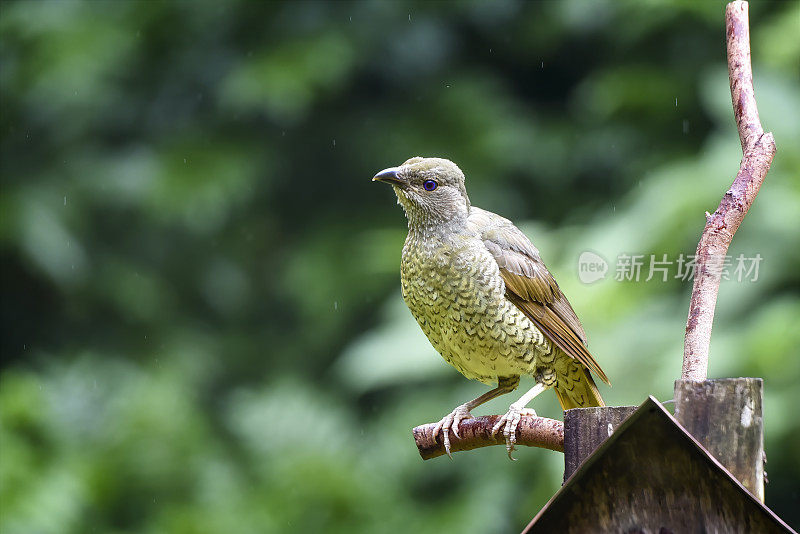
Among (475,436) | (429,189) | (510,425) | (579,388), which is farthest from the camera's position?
(579,388)

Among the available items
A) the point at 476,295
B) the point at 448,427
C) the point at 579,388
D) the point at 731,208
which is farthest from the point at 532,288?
the point at 731,208

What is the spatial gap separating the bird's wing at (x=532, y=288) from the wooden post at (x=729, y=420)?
958 millimetres

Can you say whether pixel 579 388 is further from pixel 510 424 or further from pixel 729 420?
pixel 729 420

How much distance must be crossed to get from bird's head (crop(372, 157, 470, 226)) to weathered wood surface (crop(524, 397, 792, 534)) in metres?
0.98

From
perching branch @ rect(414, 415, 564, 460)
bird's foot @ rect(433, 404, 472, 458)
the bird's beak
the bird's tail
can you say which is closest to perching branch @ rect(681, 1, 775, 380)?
perching branch @ rect(414, 415, 564, 460)

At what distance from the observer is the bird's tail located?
8.58ft

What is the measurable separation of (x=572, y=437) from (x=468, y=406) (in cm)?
84

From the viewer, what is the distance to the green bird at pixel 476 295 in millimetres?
2441

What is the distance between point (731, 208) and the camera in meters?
1.68

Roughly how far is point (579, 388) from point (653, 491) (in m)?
1.17

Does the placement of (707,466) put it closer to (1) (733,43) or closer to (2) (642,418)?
(2) (642,418)

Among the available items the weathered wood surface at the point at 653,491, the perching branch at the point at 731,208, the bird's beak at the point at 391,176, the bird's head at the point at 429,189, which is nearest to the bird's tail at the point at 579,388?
the bird's head at the point at 429,189

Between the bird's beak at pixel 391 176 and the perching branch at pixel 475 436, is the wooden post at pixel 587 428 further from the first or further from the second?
the bird's beak at pixel 391 176

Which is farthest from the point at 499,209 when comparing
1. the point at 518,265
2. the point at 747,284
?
the point at 518,265
